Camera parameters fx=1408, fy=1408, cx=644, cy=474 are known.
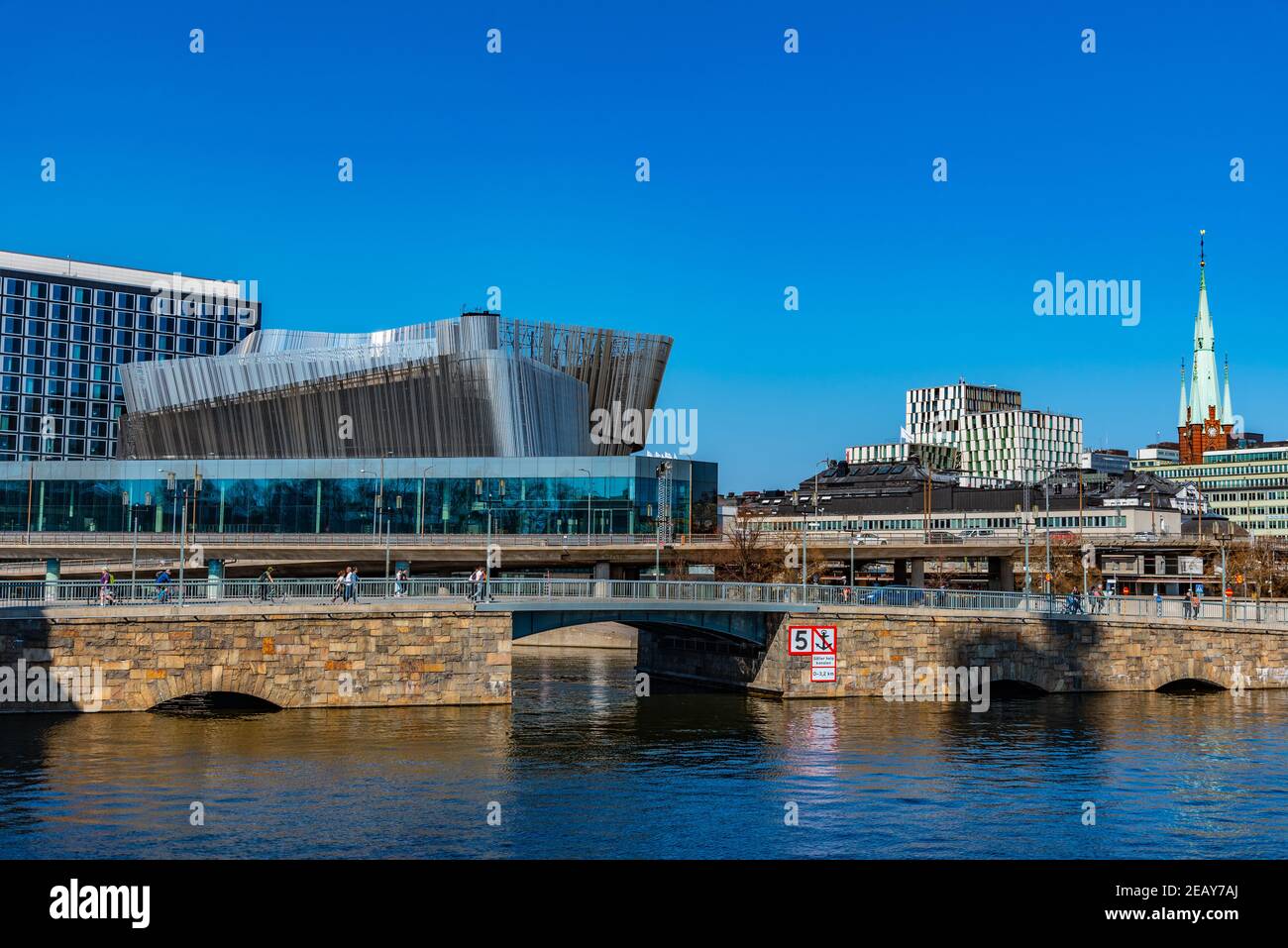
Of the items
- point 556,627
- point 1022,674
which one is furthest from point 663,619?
point 1022,674

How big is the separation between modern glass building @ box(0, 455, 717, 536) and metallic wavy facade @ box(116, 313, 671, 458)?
782cm

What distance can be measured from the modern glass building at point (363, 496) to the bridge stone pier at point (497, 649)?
107 ft

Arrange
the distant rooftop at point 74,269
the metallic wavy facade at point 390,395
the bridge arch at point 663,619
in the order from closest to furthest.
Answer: the bridge arch at point 663,619 < the metallic wavy facade at point 390,395 < the distant rooftop at point 74,269

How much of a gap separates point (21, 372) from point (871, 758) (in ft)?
559

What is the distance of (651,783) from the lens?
42.5 m

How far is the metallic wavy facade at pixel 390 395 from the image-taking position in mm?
114938

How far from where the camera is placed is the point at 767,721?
5566 cm

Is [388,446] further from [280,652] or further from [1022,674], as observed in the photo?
[1022,674]

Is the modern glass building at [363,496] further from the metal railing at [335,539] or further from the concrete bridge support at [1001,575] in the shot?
the concrete bridge support at [1001,575]

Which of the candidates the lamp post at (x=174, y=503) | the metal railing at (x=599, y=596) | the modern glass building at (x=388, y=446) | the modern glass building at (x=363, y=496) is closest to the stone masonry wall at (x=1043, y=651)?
the metal railing at (x=599, y=596)

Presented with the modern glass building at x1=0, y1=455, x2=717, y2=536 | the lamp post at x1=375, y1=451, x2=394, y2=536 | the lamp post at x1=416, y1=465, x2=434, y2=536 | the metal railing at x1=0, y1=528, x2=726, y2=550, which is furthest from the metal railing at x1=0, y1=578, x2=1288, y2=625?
the lamp post at x1=416, y1=465, x2=434, y2=536

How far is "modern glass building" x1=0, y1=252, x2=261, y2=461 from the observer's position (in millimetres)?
187500
